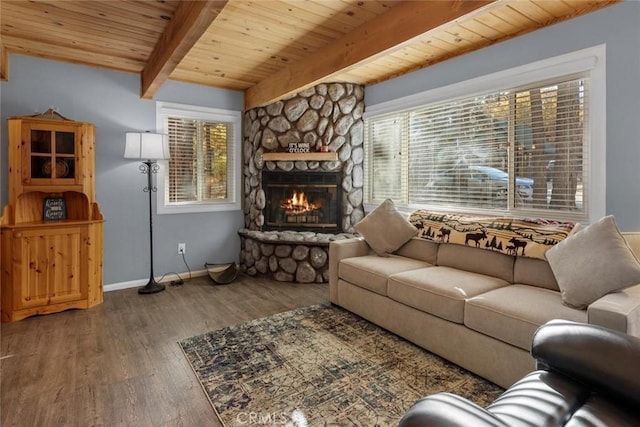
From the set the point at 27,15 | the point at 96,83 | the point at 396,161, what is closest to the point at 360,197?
the point at 396,161

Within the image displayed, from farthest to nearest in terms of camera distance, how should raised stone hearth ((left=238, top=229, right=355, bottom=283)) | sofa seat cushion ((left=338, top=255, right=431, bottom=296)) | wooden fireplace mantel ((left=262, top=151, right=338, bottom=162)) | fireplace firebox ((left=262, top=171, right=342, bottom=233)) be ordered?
1. fireplace firebox ((left=262, top=171, right=342, bottom=233))
2. wooden fireplace mantel ((left=262, top=151, right=338, bottom=162))
3. raised stone hearth ((left=238, top=229, right=355, bottom=283))
4. sofa seat cushion ((left=338, top=255, right=431, bottom=296))

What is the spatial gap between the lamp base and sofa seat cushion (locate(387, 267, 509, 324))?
261 cm

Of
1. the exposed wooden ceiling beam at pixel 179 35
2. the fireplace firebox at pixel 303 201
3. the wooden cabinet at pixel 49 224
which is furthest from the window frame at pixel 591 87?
the wooden cabinet at pixel 49 224

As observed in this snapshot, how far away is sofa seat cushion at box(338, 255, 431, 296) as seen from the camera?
2830 millimetres

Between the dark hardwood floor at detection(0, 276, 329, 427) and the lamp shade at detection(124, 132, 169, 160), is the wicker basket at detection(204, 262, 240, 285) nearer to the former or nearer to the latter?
the dark hardwood floor at detection(0, 276, 329, 427)

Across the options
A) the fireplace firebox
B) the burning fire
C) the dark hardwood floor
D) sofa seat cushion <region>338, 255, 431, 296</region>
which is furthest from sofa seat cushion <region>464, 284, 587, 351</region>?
the burning fire

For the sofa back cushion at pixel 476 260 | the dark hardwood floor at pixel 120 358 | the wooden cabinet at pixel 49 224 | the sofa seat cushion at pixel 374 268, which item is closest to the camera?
the dark hardwood floor at pixel 120 358

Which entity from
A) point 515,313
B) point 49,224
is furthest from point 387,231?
point 49,224

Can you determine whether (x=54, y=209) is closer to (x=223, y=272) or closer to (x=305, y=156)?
(x=223, y=272)

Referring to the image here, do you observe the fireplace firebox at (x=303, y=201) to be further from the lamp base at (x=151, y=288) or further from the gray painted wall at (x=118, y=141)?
the lamp base at (x=151, y=288)

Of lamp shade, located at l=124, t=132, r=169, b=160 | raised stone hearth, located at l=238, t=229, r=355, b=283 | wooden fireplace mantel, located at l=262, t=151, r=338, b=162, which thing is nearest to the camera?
lamp shade, located at l=124, t=132, r=169, b=160

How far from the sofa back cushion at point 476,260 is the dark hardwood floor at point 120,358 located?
4.34 feet

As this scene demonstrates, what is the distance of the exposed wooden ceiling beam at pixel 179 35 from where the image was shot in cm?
213

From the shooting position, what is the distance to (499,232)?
106 inches
